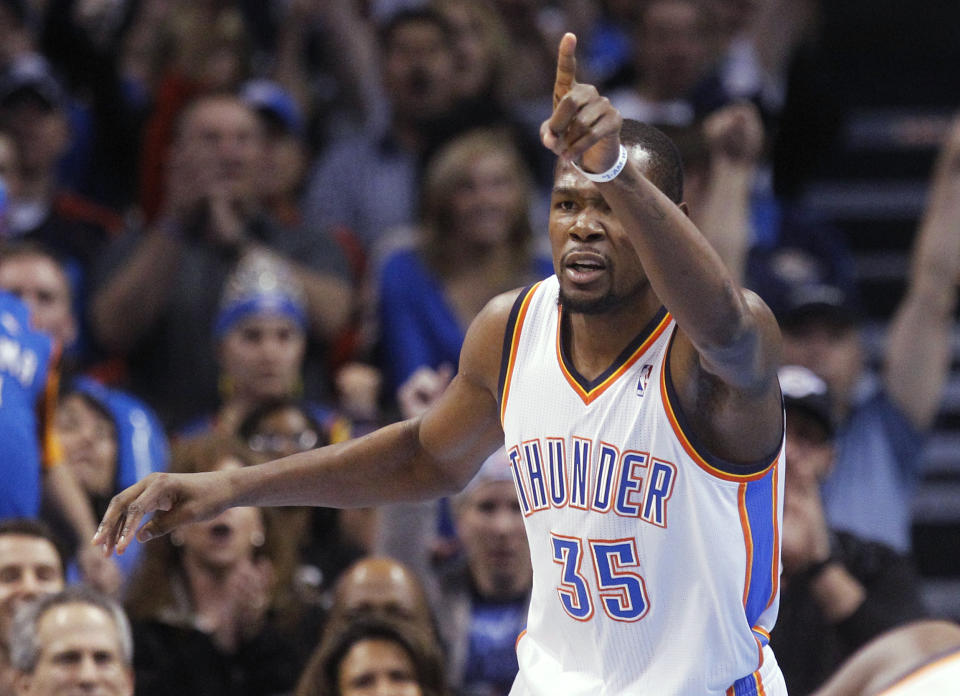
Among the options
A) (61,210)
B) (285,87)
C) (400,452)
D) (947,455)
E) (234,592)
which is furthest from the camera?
(285,87)

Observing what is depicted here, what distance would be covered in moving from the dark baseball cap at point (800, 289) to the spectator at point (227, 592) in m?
2.25

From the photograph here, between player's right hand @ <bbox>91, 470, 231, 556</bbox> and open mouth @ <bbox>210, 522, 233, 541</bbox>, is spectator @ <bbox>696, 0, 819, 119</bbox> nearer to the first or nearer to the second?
open mouth @ <bbox>210, 522, 233, 541</bbox>


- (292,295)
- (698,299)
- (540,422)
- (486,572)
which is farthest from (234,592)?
(698,299)

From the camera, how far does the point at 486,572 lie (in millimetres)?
5500

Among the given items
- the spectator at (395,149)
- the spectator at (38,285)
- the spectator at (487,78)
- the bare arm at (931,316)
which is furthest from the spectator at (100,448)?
the bare arm at (931,316)

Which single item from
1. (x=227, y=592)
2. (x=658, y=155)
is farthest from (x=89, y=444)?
(x=658, y=155)

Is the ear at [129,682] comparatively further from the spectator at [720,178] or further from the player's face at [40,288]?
the spectator at [720,178]

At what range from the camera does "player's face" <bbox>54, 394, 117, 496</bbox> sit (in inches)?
233

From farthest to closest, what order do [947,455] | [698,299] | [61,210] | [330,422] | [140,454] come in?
[947,455], [61,210], [330,422], [140,454], [698,299]

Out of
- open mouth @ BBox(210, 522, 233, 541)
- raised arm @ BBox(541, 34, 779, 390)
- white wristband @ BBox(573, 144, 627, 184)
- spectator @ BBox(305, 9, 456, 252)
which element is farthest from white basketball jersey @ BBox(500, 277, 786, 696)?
spectator @ BBox(305, 9, 456, 252)

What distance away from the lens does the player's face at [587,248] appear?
10.0ft

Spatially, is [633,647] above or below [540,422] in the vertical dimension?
below

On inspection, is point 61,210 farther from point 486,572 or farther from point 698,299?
point 698,299

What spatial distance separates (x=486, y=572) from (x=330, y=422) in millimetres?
1131
